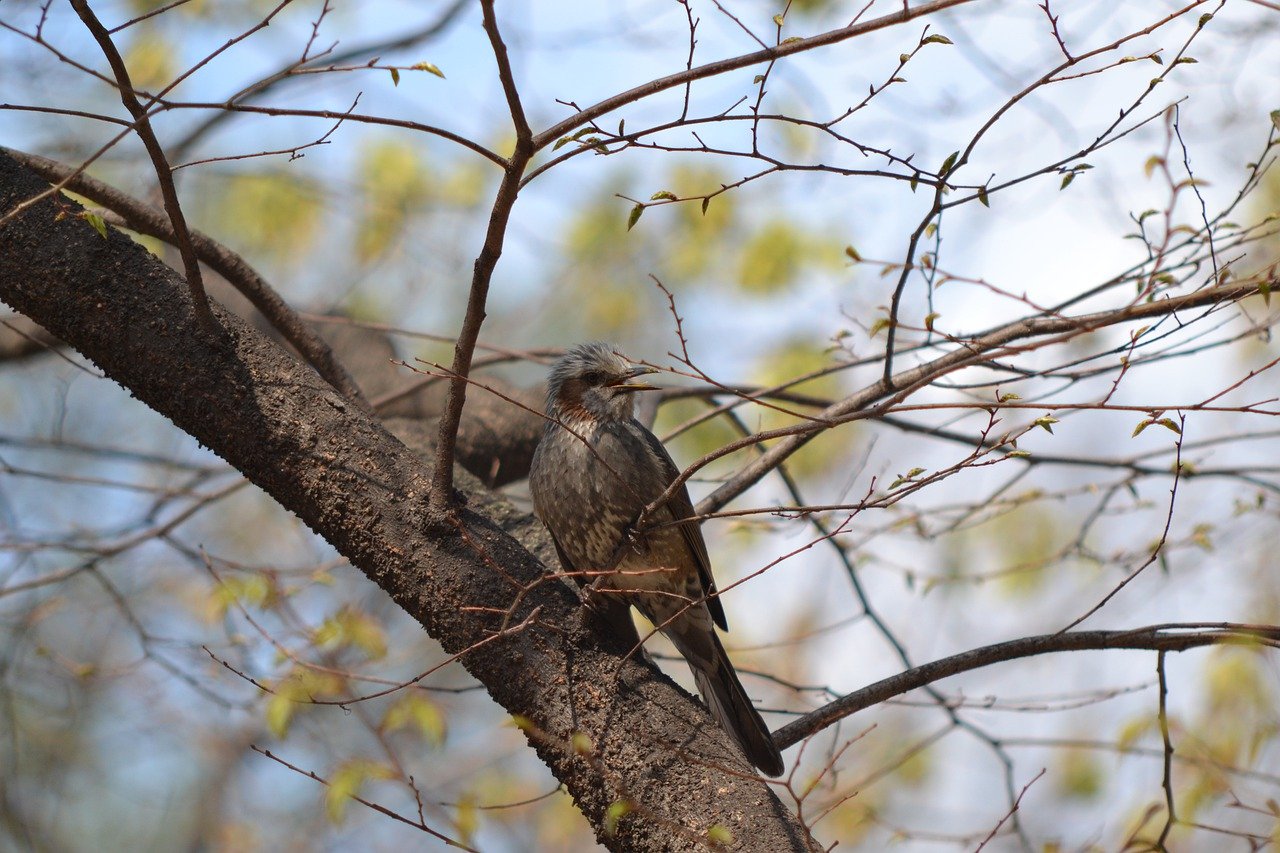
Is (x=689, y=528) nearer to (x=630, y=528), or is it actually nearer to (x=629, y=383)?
(x=630, y=528)

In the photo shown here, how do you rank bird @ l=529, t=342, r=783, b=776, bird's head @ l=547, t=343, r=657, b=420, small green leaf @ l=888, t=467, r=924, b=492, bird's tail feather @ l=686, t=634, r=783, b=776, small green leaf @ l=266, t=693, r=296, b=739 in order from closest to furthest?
small green leaf @ l=888, t=467, r=924, b=492 < bird's tail feather @ l=686, t=634, r=783, b=776 < bird @ l=529, t=342, r=783, b=776 < small green leaf @ l=266, t=693, r=296, b=739 < bird's head @ l=547, t=343, r=657, b=420

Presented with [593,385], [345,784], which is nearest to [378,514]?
[345,784]

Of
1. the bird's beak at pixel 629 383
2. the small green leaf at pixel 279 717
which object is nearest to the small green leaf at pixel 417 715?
the small green leaf at pixel 279 717

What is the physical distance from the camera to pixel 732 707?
3811mm

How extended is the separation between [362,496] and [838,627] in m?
2.37

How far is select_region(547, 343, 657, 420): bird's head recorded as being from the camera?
435 centimetres

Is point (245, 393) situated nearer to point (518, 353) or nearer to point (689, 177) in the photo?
point (518, 353)

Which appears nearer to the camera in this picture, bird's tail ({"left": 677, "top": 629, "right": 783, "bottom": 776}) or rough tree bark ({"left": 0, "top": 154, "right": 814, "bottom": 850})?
rough tree bark ({"left": 0, "top": 154, "right": 814, "bottom": 850})

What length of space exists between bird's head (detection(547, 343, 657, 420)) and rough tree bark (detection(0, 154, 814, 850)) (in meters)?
1.46

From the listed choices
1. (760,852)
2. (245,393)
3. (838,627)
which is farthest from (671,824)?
(838,627)

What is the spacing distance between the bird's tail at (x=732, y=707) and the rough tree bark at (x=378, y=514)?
0.83 metres

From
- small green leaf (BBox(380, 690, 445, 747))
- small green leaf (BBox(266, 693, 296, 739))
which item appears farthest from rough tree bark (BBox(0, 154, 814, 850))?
small green leaf (BBox(266, 693, 296, 739))

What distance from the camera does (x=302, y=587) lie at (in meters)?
4.66

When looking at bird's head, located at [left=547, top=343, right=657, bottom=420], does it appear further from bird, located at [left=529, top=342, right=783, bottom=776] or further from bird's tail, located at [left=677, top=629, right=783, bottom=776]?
bird's tail, located at [left=677, top=629, right=783, bottom=776]
